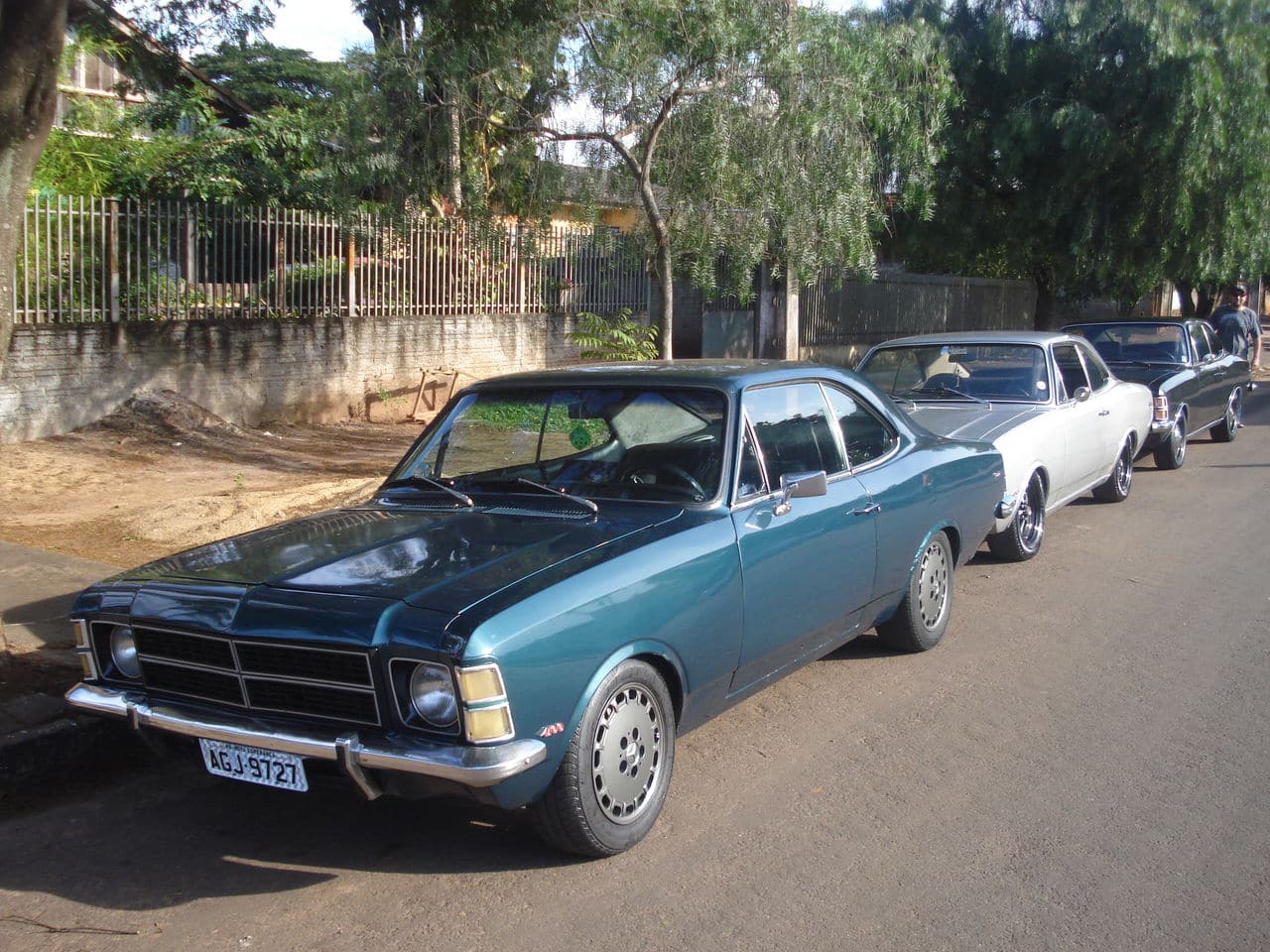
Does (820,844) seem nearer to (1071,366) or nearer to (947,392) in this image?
(947,392)

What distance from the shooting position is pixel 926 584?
246 inches

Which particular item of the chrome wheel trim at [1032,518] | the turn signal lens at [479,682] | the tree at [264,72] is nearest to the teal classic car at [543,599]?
the turn signal lens at [479,682]

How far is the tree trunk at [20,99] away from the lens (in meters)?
6.15

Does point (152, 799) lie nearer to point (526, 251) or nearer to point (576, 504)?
point (576, 504)

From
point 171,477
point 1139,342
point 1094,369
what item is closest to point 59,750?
point 171,477

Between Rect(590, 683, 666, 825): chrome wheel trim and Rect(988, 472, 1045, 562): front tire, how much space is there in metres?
4.69

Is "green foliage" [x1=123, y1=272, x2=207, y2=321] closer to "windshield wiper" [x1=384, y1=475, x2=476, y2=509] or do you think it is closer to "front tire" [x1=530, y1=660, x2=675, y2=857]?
"windshield wiper" [x1=384, y1=475, x2=476, y2=509]

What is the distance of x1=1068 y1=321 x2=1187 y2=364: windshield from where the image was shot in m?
13.3

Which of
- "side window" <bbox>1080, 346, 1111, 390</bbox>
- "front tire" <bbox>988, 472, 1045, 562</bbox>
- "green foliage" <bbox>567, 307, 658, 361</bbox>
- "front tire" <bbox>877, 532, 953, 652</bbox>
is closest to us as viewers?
"front tire" <bbox>877, 532, 953, 652</bbox>

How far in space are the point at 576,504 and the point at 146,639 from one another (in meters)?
1.62

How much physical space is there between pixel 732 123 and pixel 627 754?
8.17m

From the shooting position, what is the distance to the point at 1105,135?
1923cm

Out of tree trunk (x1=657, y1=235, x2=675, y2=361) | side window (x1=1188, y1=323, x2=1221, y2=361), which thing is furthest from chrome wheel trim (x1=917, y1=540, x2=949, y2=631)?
side window (x1=1188, y1=323, x2=1221, y2=361)

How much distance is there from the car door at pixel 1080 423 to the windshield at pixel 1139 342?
3546 mm
